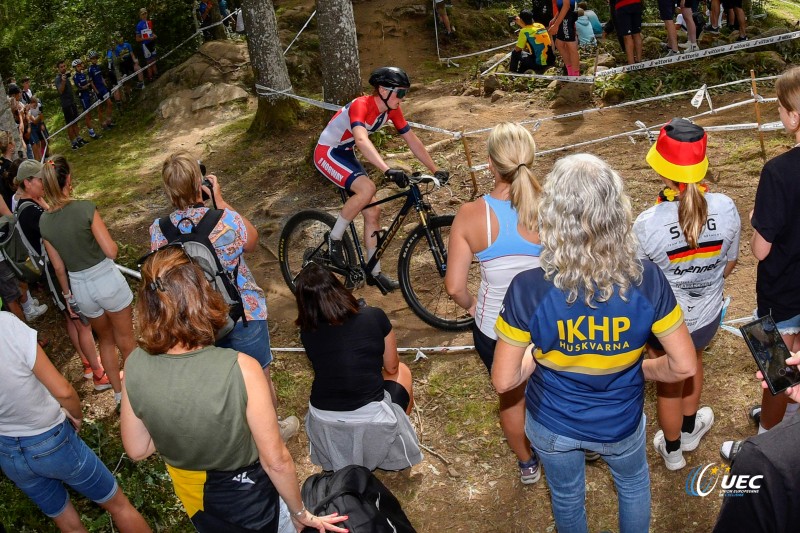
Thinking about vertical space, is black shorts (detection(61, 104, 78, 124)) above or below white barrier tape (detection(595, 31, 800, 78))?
below

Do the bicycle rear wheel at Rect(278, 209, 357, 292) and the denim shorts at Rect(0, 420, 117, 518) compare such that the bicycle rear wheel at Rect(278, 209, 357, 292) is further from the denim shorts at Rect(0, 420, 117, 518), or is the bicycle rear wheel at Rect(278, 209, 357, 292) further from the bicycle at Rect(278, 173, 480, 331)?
the denim shorts at Rect(0, 420, 117, 518)

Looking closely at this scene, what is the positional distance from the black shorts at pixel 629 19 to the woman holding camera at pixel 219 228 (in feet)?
26.4

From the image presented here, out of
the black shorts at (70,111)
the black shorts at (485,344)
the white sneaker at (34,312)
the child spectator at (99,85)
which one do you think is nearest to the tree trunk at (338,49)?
the white sneaker at (34,312)

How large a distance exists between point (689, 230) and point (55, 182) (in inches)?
145

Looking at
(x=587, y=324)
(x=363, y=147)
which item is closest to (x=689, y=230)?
(x=587, y=324)

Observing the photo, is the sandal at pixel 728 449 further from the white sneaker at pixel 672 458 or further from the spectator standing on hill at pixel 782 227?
the spectator standing on hill at pixel 782 227

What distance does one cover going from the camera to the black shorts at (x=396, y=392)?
13.2ft

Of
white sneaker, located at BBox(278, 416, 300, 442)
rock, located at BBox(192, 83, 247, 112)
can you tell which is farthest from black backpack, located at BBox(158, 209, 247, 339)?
rock, located at BBox(192, 83, 247, 112)

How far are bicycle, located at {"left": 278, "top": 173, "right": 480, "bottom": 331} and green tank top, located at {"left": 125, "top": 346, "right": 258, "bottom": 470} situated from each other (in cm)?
272

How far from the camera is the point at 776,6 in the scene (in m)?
16.0

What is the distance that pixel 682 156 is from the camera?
3004 mm

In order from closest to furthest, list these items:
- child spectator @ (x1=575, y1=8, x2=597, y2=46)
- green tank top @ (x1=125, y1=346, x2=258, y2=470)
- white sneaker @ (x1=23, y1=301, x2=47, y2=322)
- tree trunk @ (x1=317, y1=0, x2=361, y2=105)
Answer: green tank top @ (x1=125, y1=346, x2=258, y2=470) → white sneaker @ (x1=23, y1=301, x2=47, y2=322) → tree trunk @ (x1=317, y1=0, x2=361, y2=105) → child spectator @ (x1=575, y1=8, x2=597, y2=46)

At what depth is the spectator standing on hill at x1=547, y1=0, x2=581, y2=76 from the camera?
962cm

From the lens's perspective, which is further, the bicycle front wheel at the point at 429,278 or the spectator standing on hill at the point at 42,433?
the bicycle front wheel at the point at 429,278
